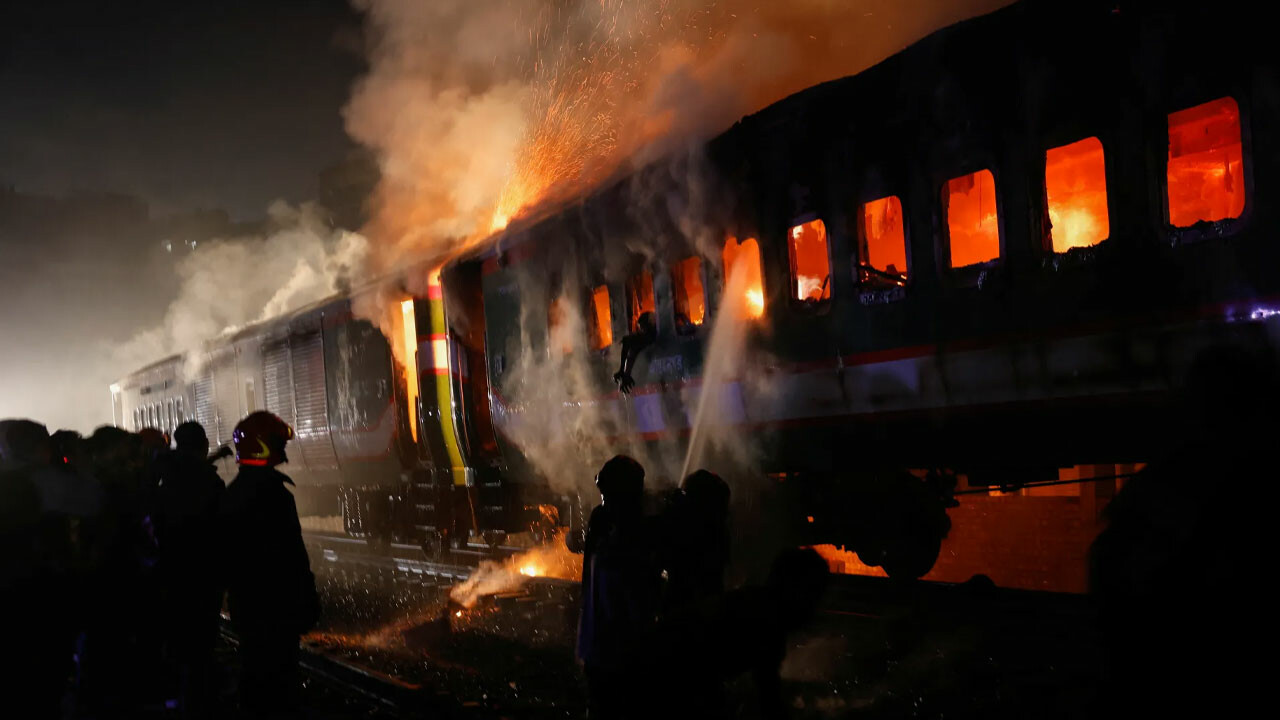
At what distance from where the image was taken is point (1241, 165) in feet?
17.0

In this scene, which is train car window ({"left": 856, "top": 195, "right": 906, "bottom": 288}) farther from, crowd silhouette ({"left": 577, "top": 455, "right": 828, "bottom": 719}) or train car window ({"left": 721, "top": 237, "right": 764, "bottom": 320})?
crowd silhouette ({"left": 577, "top": 455, "right": 828, "bottom": 719})

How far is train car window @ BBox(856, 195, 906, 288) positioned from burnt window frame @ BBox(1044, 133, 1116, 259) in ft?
3.19

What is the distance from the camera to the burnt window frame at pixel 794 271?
711 centimetres

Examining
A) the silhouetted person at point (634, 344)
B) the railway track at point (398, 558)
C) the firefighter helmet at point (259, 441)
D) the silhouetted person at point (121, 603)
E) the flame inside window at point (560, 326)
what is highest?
the flame inside window at point (560, 326)

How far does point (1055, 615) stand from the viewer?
20.0 feet

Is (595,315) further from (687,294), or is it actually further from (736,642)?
(736,642)

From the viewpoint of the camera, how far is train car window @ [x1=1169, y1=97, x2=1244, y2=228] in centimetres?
518

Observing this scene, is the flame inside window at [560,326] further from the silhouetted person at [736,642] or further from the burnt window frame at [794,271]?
the silhouetted person at [736,642]

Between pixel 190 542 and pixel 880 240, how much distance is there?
4.95 metres

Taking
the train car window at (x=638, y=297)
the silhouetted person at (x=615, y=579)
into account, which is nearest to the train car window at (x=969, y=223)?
the train car window at (x=638, y=297)

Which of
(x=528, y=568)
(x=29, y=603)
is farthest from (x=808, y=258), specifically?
(x=528, y=568)

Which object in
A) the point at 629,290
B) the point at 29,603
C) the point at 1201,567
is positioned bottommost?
the point at 29,603

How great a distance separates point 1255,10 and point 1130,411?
85.7 inches

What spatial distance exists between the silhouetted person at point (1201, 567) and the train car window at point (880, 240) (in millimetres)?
4677
